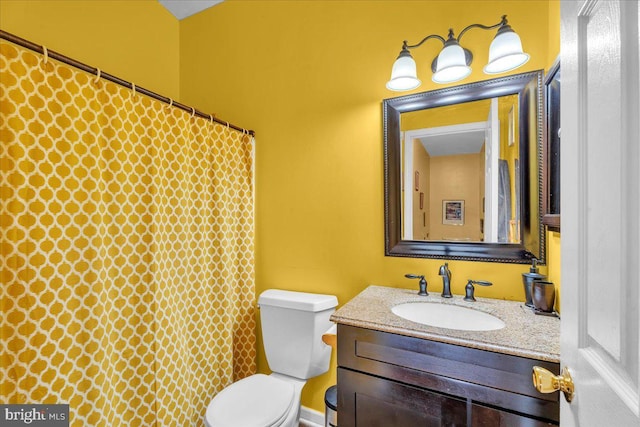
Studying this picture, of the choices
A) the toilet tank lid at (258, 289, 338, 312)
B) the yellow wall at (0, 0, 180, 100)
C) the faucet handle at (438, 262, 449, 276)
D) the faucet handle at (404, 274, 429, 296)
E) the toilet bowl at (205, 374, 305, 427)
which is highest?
the yellow wall at (0, 0, 180, 100)

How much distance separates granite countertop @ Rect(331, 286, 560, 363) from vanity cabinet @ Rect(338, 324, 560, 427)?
1.1 inches

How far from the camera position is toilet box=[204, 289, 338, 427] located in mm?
1346

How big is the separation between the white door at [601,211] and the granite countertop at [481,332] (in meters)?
0.26

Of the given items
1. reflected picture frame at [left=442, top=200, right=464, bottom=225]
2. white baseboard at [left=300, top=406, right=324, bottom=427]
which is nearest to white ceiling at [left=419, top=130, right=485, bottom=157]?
reflected picture frame at [left=442, top=200, right=464, bottom=225]

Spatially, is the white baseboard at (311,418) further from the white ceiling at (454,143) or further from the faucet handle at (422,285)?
the white ceiling at (454,143)

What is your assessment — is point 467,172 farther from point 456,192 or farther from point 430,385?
point 430,385

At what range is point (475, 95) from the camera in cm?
141

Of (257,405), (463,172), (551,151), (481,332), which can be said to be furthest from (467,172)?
(257,405)

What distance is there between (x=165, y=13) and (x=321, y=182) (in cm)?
181

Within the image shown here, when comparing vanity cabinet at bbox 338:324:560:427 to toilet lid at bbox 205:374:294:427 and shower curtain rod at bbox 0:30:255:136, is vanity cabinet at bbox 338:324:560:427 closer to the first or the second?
toilet lid at bbox 205:374:294:427

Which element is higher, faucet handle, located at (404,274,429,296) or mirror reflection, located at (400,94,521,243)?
mirror reflection, located at (400,94,521,243)

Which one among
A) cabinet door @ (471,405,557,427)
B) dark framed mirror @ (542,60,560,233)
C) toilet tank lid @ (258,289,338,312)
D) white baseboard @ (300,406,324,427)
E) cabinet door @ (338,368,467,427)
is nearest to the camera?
cabinet door @ (471,405,557,427)

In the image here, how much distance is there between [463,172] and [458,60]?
0.51m

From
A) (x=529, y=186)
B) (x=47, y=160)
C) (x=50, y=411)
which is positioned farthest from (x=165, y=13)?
(x=529, y=186)
